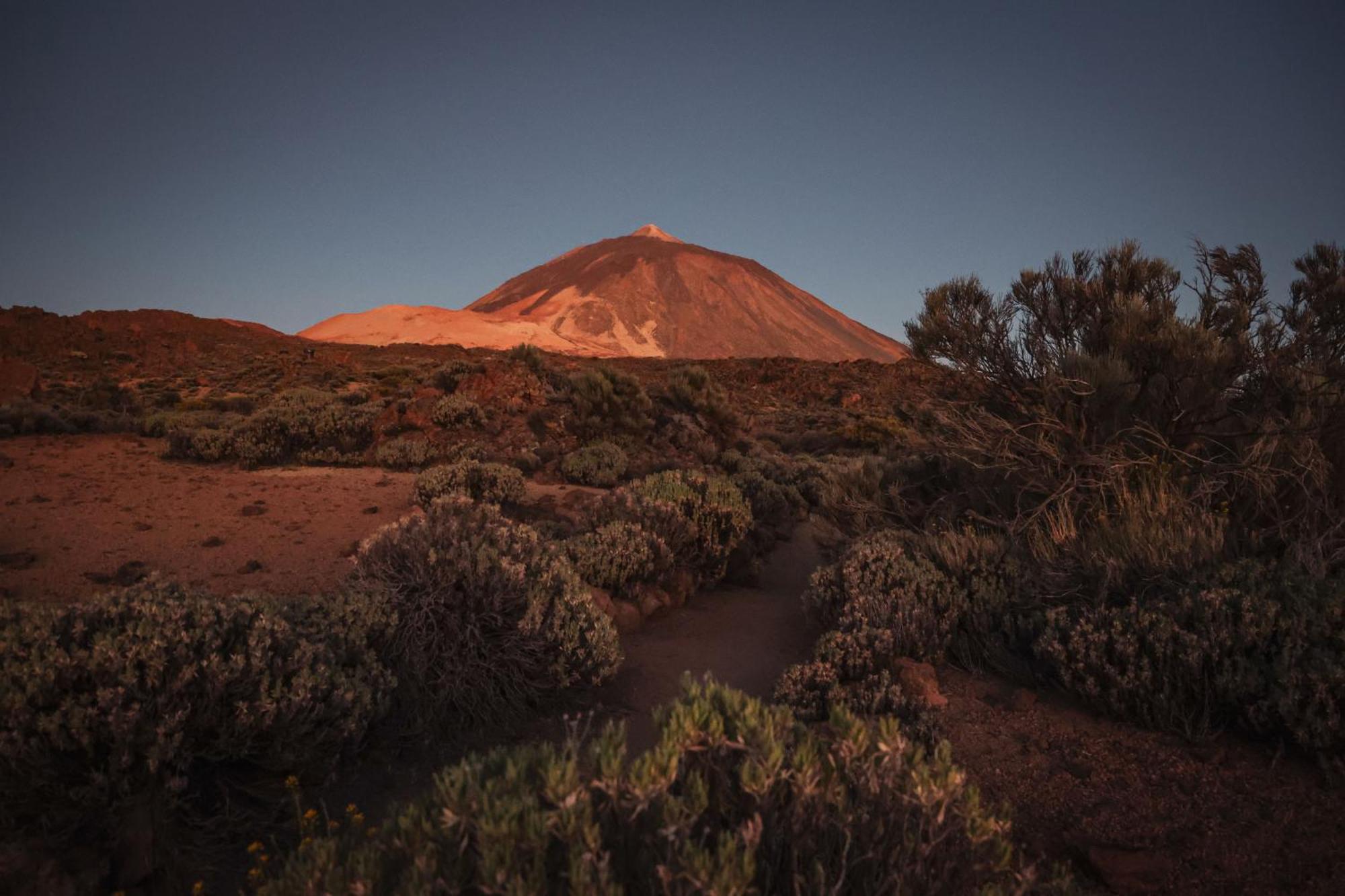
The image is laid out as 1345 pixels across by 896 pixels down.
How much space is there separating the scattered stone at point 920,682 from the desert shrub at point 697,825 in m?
1.86

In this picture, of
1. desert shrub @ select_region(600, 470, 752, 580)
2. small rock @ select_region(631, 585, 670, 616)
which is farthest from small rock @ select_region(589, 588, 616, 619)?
desert shrub @ select_region(600, 470, 752, 580)

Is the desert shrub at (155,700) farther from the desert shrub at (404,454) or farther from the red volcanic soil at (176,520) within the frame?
the desert shrub at (404,454)

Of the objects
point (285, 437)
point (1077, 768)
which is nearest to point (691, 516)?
point (1077, 768)

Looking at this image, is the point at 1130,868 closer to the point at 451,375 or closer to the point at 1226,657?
the point at 1226,657

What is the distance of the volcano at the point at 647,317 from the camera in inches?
3290

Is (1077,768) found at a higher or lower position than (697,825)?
lower

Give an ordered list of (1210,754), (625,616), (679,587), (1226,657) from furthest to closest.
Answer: (679,587), (625,616), (1226,657), (1210,754)

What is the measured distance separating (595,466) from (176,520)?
4.99 meters

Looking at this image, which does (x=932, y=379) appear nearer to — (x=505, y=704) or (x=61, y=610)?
(x=505, y=704)

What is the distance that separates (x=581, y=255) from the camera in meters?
147

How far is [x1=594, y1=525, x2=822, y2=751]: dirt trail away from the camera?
406 centimetres

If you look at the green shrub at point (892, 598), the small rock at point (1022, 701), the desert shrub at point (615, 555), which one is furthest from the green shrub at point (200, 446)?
the small rock at point (1022, 701)

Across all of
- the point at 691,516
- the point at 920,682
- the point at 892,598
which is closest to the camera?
the point at 920,682

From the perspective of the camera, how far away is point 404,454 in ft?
33.0
